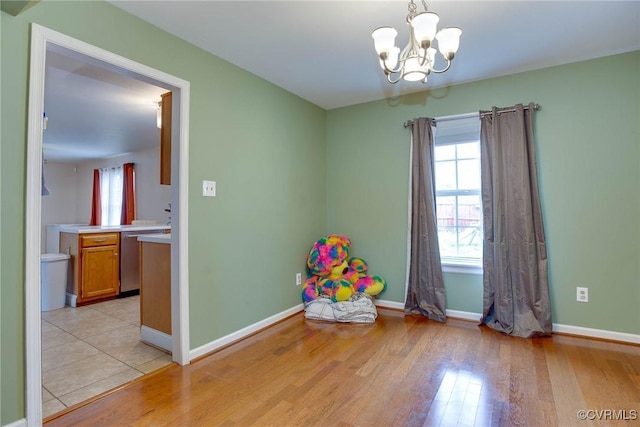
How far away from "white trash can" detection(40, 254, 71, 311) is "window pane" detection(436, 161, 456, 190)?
4.48 metres

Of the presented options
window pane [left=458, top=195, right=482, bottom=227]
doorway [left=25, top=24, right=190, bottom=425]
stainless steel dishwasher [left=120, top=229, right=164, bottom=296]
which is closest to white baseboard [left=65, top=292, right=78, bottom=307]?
stainless steel dishwasher [left=120, top=229, right=164, bottom=296]

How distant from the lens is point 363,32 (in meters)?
2.26

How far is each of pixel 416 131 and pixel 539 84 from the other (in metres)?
1.11

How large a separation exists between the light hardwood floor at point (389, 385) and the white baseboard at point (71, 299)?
2.50m

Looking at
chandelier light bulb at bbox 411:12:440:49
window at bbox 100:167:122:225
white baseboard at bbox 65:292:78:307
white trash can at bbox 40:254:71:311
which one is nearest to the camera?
chandelier light bulb at bbox 411:12:440:49

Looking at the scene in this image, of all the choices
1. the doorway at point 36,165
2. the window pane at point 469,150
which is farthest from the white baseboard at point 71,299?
the window pane at point 469,150

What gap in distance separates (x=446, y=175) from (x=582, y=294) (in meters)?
1.55

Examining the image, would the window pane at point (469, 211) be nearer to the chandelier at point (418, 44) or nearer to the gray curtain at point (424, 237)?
the gray curtain at point (424, 237)

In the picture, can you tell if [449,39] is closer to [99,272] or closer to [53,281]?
[99,272]

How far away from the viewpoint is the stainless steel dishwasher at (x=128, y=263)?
4367 mm

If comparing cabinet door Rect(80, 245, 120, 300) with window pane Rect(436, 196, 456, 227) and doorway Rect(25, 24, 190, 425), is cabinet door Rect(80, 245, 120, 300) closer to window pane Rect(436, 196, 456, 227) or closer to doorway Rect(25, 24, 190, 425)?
doorway Rect(25, 24, 190, 425)

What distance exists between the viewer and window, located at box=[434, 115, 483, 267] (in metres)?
3.22

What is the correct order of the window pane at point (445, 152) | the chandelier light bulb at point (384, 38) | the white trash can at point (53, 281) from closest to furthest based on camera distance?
the chandelier light bulb at point (384, 38) → the window pane at point (445, 152) → the white trash can at point (53, 281)

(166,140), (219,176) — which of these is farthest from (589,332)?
(166,140)
